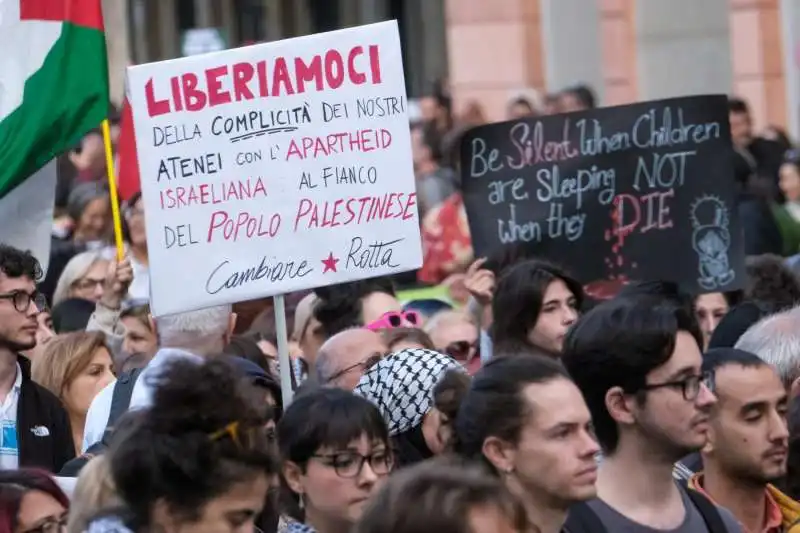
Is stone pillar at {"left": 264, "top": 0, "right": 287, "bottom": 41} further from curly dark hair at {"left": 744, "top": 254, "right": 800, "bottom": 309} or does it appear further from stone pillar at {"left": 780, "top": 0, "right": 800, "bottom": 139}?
curly dark hair at {"left": 744, "top": 254, "right": 800, "bottom": 309}

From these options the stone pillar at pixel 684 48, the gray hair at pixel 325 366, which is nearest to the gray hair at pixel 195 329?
the gray hair at pixel 325 366

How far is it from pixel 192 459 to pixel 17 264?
3127 millimetres

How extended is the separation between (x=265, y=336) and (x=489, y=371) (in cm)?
409

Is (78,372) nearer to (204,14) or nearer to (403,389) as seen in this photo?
(403,389)

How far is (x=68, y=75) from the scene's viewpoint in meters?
8.73

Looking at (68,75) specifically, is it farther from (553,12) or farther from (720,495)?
(553,12)

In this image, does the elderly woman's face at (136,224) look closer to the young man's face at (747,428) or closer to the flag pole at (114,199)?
the flag pole at (114,199)

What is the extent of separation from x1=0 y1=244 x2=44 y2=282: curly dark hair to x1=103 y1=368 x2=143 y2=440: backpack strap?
1.85 ft

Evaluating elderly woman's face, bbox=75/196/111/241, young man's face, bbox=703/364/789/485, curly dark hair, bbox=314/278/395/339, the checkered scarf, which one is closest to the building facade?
elderly woman's face, bbox=75/196/111/241

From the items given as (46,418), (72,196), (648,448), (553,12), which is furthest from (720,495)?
(553,12)

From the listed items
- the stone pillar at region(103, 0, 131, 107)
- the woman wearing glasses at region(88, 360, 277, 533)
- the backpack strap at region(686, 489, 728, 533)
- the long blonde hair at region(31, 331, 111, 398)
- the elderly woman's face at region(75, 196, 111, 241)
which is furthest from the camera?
the stone pillar at region(103, 0, 131, 107)

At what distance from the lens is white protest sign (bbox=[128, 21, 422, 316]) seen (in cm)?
712

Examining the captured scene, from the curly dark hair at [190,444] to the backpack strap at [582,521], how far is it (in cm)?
85

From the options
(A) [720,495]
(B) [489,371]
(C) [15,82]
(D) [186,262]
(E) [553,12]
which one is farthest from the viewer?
(E) [553,12]
